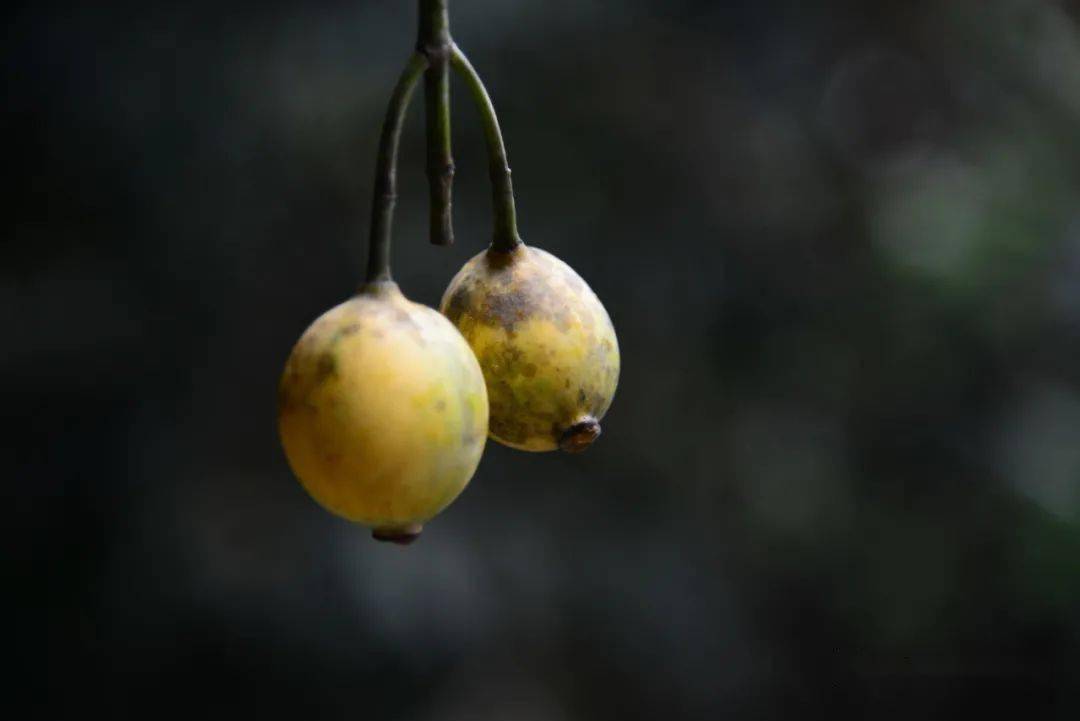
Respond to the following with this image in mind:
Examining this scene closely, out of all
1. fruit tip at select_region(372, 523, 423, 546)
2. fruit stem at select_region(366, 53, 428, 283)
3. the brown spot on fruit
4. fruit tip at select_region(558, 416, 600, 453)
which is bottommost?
fruit tip at select_region(372, 523, 423, 546)

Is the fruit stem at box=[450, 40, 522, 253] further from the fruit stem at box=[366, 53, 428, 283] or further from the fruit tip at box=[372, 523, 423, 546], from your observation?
the fruit tip at box=[372, 523, 423, 546]

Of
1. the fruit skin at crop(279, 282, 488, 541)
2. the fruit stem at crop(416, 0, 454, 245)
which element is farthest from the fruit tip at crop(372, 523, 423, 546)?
the fruit stem at crop(416, 0, 454, 245)

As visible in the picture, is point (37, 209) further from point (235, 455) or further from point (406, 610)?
point (406, 610)

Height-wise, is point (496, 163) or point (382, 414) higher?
point (496, 163)

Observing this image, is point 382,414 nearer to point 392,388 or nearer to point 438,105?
point 392,388

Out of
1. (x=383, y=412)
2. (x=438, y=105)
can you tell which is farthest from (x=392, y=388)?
(x=438, y=105)

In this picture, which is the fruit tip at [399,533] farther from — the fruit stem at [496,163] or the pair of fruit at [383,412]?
the fruit stem at [496,163]

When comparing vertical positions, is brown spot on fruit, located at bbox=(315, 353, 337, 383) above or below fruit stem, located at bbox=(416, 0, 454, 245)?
below

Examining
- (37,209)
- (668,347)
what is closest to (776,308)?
(668,347)
